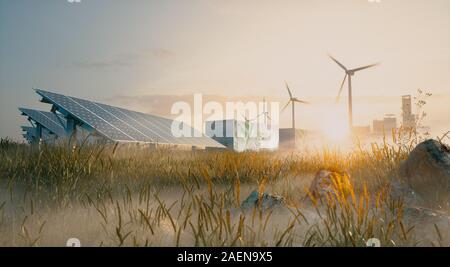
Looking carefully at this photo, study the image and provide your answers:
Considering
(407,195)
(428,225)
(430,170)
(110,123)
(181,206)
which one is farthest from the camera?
(110,123)

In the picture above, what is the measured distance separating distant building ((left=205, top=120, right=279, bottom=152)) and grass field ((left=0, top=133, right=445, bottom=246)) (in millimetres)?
3321

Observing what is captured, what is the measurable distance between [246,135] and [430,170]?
10.9 m

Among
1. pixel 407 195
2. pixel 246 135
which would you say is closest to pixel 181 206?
pixel 407 195

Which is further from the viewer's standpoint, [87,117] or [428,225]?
[87,117]

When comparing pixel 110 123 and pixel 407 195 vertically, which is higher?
pixel 110 123

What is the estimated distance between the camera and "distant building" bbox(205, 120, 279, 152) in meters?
15.3

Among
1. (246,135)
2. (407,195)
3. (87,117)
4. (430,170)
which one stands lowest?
(407,195)

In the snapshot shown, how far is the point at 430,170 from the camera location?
206 inches

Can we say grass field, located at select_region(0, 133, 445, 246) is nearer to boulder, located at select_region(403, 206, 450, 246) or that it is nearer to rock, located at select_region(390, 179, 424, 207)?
boulder, located at select_region(403, 206, 450, 246)

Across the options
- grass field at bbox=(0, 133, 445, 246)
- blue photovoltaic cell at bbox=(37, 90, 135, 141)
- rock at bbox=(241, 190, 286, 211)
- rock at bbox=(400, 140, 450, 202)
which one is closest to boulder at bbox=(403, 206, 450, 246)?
grass field at bbox=(0, 133, 445, 246)

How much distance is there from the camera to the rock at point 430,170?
5.01 metres

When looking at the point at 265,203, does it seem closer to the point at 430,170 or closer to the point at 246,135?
the point at 430,170
